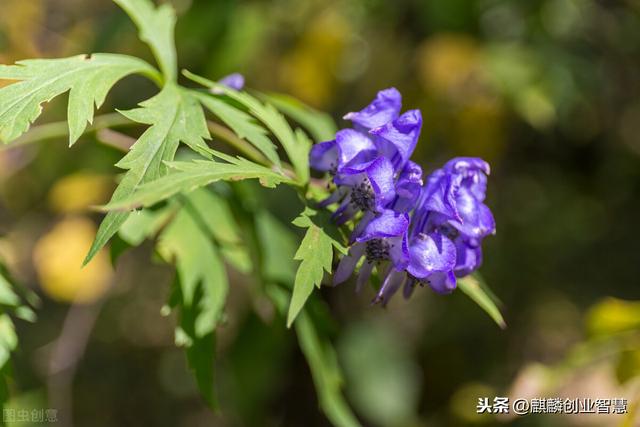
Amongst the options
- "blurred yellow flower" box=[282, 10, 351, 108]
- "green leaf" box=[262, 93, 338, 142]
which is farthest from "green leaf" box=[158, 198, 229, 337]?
"blurred yellow flower" box=[282, 10, 351, 108]

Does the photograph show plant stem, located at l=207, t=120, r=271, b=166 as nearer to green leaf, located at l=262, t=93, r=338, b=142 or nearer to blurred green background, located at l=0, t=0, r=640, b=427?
green leaf, located at l=262, t=93, r=338, b=142

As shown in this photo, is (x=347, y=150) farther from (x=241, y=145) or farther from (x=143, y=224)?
(x=143, y=224)

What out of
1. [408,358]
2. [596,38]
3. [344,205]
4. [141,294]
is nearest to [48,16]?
[141,294]

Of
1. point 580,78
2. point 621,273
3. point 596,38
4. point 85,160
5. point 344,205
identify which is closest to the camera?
point 344,205

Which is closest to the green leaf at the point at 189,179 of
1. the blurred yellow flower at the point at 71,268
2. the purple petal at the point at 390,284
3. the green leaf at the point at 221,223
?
the purple petal at the point at 390,284

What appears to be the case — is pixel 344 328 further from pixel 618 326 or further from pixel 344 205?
pixel 344 205
